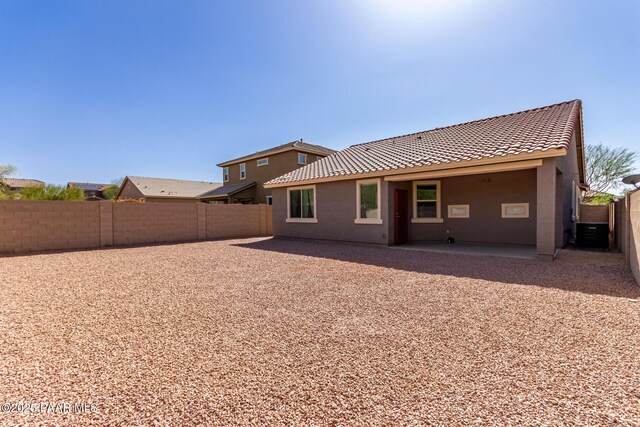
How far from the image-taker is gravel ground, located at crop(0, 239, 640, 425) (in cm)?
199

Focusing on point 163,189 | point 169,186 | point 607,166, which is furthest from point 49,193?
point 607,166

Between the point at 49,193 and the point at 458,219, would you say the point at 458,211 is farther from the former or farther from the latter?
the point at 49,193

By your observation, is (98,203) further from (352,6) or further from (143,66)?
(352,6)

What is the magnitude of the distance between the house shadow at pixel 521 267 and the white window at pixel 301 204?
128 inches

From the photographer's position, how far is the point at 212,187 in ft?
100

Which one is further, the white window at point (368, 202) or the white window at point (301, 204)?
the white window at point (301, 204)

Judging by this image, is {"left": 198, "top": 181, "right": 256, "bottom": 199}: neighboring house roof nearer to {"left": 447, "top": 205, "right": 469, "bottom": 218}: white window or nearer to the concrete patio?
the concrete patio

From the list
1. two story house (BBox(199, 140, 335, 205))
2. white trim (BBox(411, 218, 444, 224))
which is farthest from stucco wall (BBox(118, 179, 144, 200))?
white trim (BBox(411, 218, 444, 224))

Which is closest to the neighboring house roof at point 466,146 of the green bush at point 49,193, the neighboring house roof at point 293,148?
the neighboring house roof at point 293,148

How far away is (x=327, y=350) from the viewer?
2850mm

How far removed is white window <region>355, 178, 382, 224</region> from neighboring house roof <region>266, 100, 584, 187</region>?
0.49 m

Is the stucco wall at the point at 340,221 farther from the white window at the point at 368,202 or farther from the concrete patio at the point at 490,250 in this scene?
the concrete patio at the point at 490,250

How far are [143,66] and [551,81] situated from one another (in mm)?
16213

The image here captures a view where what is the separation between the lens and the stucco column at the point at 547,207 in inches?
280
